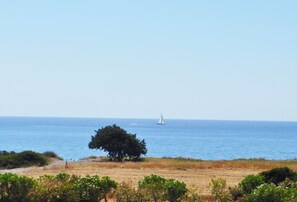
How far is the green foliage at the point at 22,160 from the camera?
2489 inches

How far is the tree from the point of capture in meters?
73.8

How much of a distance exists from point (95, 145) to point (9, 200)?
53.6 meters

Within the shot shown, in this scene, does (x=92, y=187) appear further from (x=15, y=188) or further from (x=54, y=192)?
(x=15, y=188)

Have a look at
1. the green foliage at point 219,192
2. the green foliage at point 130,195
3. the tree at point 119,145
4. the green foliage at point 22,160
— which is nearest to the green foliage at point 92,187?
the green foliage at point 130,195

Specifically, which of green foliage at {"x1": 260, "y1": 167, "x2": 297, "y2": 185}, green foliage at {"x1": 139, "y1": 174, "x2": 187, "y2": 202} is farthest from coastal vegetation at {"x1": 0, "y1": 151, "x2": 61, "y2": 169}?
green foliage at {"x1": 139, "y1": 174, "x2": 187, "y2": 202}

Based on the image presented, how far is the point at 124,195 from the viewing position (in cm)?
2267

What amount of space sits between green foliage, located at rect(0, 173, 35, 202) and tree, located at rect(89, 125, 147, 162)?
50213 millimetres

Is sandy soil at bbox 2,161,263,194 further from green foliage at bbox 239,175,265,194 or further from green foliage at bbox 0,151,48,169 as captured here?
green foliage at bbox 239,175,265,194

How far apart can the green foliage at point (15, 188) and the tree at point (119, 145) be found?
50213mm

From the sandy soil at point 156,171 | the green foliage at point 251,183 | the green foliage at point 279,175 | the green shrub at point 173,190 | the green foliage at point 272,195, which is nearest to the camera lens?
the green foliage at point 272,195

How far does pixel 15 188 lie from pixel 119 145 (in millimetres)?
50363

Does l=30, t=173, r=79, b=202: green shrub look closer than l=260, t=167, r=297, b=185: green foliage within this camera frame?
Yes

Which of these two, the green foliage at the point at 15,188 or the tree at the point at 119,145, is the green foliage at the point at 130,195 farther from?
the tree at the point at 119,145

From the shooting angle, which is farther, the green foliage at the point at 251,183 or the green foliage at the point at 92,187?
the green foliage at the point at 251,183
